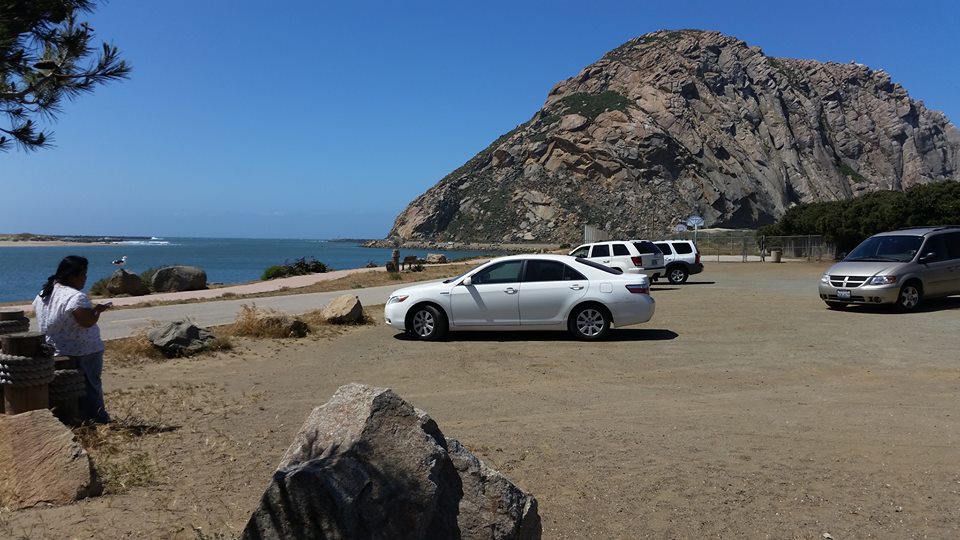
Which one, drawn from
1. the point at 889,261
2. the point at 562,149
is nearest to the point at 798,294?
the point at 889,261

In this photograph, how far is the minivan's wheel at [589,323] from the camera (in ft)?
41.8

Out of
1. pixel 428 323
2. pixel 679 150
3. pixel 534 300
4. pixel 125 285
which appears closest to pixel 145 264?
pixel 125 285

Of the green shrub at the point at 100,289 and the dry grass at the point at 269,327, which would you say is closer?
the dry grass at the point at 269,327

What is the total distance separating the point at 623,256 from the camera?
25.6m

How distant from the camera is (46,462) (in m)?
4.77

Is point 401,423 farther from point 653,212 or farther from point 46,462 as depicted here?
point 653,212

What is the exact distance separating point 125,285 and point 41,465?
24258 millimetres

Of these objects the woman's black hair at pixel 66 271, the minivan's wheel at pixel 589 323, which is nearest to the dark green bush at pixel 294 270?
the minivan's wheel at pixel 589 323

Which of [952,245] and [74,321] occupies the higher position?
[952,245]

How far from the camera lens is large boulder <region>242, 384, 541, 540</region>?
3.00m

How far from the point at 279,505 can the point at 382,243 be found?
592 feet

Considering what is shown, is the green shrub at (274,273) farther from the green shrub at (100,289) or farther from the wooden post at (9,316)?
the wooden post at (9,316)

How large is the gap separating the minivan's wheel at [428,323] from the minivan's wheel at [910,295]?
1067cm

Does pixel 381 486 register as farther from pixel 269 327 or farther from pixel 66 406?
pixel 269 327
